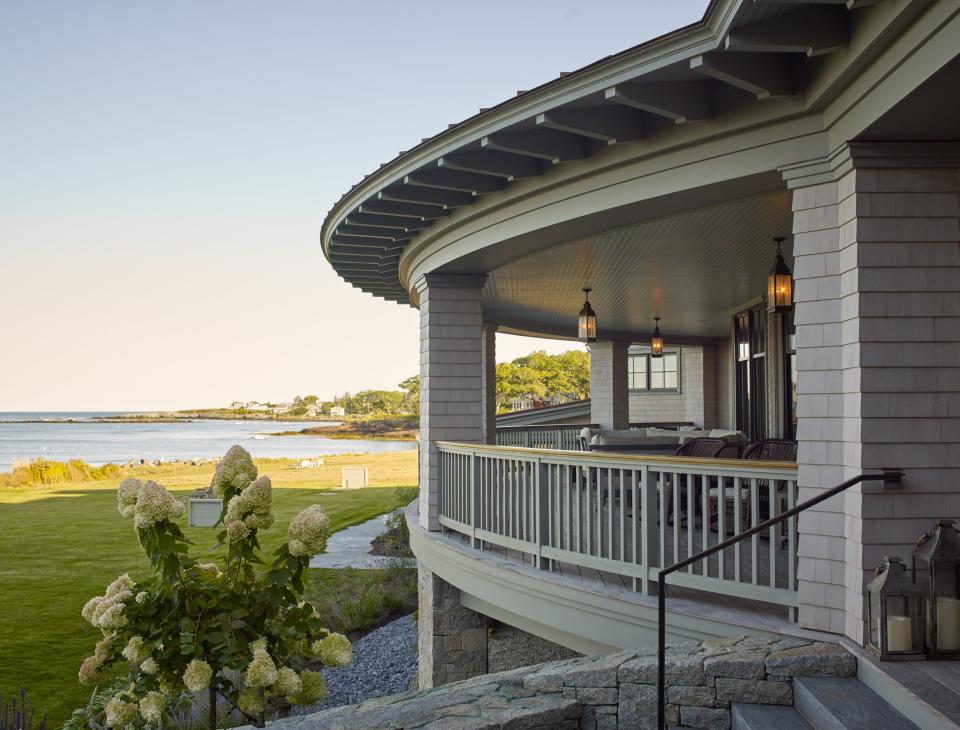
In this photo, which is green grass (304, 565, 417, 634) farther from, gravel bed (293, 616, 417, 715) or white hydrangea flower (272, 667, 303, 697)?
white hydrangea flower (272, 667, 303, 697)

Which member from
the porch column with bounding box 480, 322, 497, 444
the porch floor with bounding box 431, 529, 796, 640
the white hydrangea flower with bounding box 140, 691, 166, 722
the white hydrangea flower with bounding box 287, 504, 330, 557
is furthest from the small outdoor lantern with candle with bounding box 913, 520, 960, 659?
the porch column with bounding box 480, 322, 497, 444

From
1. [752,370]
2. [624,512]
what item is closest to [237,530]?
[624,512]

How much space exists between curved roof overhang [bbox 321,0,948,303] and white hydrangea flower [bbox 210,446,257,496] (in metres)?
2.81

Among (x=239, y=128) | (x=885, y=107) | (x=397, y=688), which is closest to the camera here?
(x=885, y=107)

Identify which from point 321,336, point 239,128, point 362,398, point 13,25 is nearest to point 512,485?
point 13,25

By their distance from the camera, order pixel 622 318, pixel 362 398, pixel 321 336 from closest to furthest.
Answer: pixel 622 318
pixel 362 398
pixel 321 336

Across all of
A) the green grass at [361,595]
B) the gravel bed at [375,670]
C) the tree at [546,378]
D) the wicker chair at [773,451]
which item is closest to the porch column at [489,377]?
the green grass at [361,595]

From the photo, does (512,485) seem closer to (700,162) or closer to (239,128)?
(700,162)

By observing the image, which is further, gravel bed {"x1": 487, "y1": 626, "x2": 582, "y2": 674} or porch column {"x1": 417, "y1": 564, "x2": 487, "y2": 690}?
gravel bed {"x1": 487, "y1": 626, "x2": 582, "y2": 674}

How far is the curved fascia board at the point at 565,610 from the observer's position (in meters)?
4.64

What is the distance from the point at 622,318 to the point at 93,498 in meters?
18.2

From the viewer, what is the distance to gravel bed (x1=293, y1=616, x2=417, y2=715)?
30.2 feet

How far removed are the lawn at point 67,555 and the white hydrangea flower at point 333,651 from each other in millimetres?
6631

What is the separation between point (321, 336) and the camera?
7219cm
